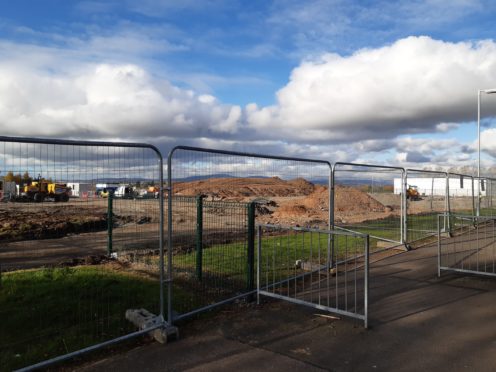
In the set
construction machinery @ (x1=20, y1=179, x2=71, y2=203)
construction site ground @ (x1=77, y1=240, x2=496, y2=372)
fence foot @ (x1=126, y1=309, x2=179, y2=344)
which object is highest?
construction machinery @ (x1=20, y1=179, x2=71, y2=203)

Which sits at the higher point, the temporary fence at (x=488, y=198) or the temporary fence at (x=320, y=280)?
the temporary fence at (x=488, y=198)

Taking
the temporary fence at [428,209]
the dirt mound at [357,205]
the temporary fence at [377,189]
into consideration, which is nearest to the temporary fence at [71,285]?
the temporary fence at [377,189]

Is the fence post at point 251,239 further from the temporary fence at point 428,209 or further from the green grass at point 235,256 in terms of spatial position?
the temporary fence at point 428,209

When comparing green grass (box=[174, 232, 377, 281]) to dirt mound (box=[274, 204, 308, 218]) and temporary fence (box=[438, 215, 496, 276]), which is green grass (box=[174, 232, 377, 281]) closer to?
temporary fence (box=[438, 215, 496, 276])

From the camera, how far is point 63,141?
4188mm

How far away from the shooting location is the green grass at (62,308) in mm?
4812

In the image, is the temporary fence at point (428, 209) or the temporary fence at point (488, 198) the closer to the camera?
the temporary fence at point (428, 209)

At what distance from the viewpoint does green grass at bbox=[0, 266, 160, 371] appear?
4.81 metres

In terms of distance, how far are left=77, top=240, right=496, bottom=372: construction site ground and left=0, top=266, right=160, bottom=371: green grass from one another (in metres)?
0.82

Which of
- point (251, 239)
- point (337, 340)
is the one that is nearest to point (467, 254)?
point (251, 239)

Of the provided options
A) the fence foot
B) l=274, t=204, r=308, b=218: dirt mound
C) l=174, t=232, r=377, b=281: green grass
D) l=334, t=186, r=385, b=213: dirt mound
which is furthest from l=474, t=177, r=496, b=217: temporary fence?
the fence foot

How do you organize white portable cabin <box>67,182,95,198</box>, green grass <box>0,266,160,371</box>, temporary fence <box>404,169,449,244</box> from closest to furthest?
white portable cabin <box>67,182,95,198</box> < green grass <box>0,266,160,371</box> < temporary fence <box>404,169,449,244</box>

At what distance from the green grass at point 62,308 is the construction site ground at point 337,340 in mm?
816

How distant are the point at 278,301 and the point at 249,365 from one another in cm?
225
